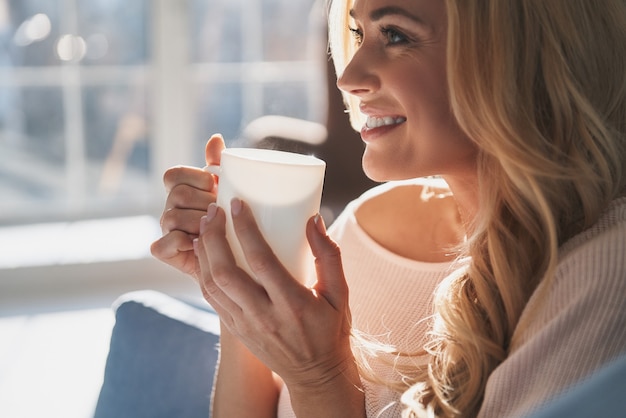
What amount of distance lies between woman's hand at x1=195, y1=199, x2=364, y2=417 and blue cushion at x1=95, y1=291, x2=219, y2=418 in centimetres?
33

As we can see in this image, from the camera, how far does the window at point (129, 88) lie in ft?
13.3

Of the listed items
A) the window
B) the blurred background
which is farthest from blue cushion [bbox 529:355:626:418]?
the window

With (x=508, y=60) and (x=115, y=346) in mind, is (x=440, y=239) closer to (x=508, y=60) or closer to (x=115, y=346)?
(x=508, y=60)

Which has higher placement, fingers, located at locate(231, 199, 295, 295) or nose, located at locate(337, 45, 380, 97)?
nose, located at locate(337, 45, 380, 97)

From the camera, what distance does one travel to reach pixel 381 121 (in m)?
1.36

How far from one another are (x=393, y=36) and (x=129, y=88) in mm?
3064

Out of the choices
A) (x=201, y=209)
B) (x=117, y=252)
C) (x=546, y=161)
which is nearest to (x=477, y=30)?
(x=546, y=161)

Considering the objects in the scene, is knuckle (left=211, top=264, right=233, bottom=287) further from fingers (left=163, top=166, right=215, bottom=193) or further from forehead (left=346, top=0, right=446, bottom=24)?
forehead (left=346, top=0, right=446, bottom=24)

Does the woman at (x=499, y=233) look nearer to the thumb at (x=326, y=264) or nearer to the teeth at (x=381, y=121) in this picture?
the thumb at (x=326, y=264)

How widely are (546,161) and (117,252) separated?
3219 millimetres

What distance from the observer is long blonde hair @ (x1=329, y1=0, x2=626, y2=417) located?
1.12 metres

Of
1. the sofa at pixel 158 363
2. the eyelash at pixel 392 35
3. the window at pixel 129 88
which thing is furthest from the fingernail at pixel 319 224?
the window at pixel 129 88

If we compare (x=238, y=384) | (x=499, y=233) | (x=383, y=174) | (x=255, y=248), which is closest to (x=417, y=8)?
(x=383, y=174)

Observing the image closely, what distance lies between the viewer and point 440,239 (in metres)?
1.53
